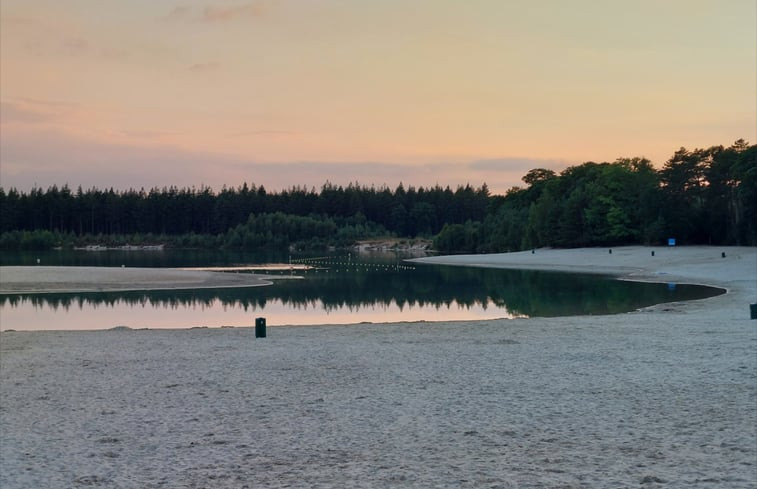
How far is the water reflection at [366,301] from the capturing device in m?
30.1

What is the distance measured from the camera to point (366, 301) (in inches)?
1483

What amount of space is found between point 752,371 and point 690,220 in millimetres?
70152

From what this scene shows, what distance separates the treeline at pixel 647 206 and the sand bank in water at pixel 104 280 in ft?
157

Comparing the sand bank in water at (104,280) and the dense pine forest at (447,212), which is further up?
the dense pine forest at (447,212)

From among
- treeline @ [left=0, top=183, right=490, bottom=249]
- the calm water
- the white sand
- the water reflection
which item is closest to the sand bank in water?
the water reflection

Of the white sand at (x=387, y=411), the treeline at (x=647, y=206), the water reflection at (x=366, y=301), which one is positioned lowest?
the water reflection at (x=366, y=301)

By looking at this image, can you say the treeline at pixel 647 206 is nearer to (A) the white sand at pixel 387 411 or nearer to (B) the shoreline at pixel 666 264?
(B) the shoreline at pixel 666 264

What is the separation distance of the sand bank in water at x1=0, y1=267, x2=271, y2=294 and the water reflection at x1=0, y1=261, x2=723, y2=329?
8.83 feet

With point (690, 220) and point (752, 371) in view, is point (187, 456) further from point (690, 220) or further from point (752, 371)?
point (690, 220)

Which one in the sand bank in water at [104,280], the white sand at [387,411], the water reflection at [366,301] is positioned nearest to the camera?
the white sand at [387,411]

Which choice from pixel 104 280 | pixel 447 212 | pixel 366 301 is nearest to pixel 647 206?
pixel 366 301

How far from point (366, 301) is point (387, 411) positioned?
27204mm

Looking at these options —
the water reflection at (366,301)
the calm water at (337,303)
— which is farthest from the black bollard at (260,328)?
the water reflection at (366,301)

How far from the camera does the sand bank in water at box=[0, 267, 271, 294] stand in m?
43.5
